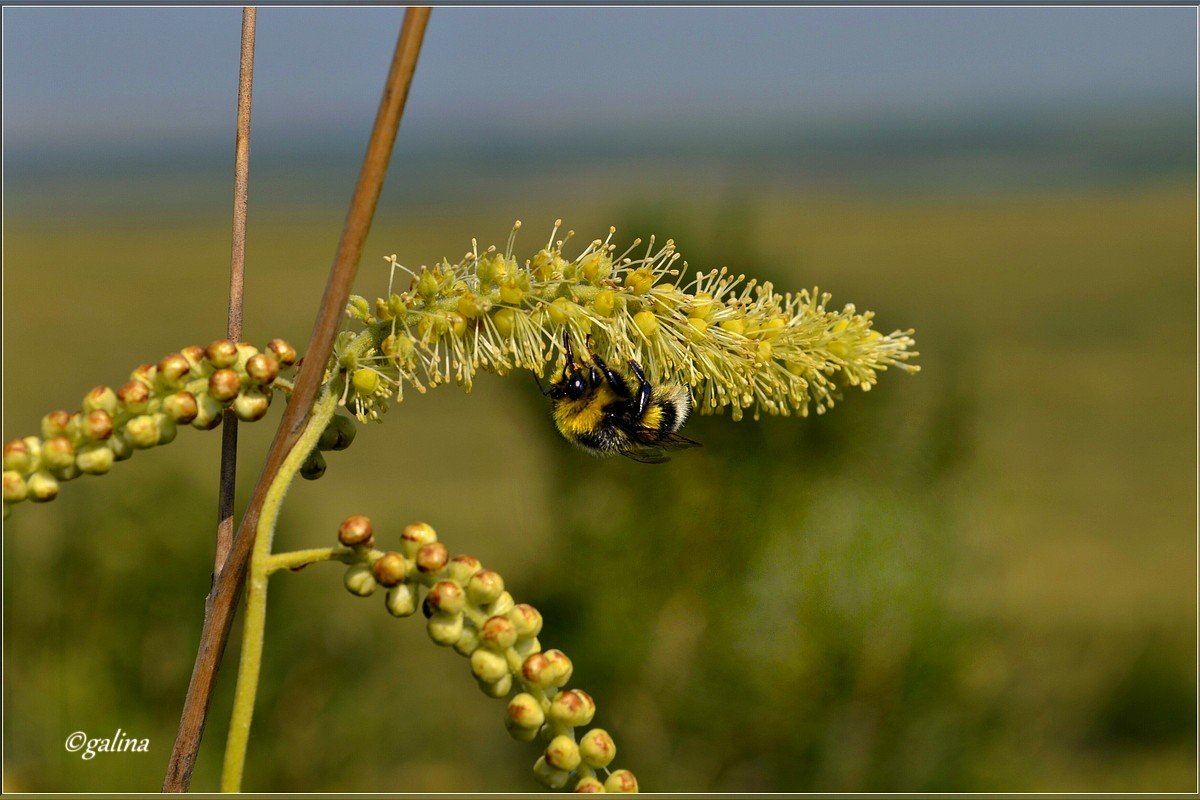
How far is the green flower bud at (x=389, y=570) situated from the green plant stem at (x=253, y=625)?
3.3 inches

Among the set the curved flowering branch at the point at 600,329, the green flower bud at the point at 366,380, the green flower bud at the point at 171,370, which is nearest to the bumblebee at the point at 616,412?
the curved flowering branch at the point at 600,329

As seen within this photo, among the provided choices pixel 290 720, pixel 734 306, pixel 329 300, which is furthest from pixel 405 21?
pixel 290 720

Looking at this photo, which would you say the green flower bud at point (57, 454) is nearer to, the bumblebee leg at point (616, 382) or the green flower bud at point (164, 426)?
the green flower bud at point (164, 426)

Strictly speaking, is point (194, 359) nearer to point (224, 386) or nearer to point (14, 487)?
point (224, 386)

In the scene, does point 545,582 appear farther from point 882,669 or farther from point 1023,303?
point 1023,303

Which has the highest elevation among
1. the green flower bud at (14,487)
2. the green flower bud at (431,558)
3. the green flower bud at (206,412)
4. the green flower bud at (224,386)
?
the green flower bud at (224,386)

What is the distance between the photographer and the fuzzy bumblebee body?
1.33 metres

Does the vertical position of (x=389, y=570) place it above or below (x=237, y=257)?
below

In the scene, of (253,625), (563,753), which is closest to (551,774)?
(563,753)

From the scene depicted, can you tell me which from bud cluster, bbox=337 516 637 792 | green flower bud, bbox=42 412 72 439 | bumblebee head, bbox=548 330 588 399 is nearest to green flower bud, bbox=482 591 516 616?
bud cluster, bbox=337 516 637 792

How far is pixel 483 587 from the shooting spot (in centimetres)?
76

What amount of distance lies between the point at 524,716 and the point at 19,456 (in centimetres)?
39

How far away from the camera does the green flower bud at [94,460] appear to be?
739 mm

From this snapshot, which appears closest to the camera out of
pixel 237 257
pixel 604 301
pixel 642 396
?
pixel 237 257
